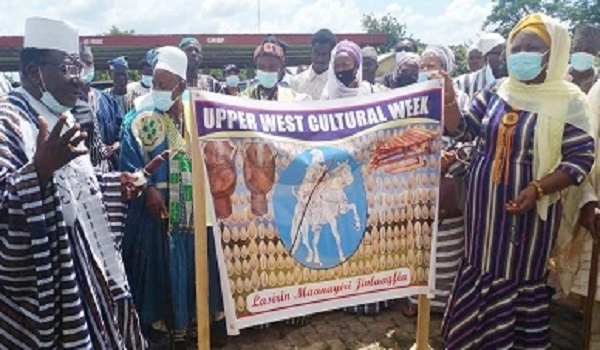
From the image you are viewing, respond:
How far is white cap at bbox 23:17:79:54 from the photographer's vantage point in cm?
220

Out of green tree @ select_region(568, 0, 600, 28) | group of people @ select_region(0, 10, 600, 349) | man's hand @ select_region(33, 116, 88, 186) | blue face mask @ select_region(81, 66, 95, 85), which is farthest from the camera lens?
green tree @ select_region(568, 0, 600, 28)

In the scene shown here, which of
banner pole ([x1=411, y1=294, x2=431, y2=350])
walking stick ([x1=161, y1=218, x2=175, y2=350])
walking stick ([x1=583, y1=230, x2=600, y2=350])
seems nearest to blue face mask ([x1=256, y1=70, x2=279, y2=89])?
walking stick ([x1=161, y1=218, x2=175, y2=350])

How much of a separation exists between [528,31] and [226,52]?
1729 cm

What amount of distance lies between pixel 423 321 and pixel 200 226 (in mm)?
1485

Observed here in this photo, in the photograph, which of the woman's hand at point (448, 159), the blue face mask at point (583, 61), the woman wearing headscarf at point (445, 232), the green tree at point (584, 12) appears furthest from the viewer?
the green tree at point (584, 12)

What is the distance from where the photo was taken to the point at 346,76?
432cm

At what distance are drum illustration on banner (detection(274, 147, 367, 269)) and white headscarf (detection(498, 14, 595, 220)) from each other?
932 millimetres

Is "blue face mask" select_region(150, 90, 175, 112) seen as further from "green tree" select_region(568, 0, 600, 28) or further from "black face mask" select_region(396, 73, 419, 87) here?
"green tree" select_region(568, 0, 600, 28)

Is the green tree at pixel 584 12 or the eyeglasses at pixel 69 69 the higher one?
the green tree at pixel 584 12

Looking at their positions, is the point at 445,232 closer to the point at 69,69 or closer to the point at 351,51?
the point at 351,51

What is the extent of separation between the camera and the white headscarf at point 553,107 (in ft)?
8.95

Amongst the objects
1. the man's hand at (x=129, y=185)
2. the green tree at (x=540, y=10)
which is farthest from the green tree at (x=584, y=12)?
the man's hand at (x=129, y=185)

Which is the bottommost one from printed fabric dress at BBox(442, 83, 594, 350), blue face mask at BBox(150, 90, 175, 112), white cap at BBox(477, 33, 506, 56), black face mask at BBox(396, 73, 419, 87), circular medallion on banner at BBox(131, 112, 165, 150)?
printed fabric dress at BBox(442, 83, 594, 350)

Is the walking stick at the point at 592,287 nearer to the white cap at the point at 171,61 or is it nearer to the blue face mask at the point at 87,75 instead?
the white cap at the point at 171,61
